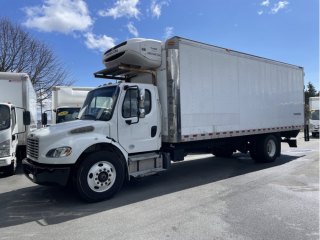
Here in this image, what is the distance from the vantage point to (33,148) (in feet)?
17.2

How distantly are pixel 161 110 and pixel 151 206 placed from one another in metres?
2.51

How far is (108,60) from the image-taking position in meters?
6.87

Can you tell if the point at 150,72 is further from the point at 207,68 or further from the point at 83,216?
the point at 83,216

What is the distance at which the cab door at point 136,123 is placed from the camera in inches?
225

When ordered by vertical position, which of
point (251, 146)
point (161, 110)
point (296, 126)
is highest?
point (161, 110)

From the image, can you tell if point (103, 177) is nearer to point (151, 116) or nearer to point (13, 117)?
point (151, 116)

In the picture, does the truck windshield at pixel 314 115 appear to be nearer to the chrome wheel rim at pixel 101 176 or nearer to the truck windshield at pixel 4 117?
the chrome wheel rim at pixel 101 176

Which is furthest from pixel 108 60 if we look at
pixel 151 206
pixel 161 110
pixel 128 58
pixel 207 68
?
pixel 151 206

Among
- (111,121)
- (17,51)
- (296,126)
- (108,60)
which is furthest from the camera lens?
(17,51)

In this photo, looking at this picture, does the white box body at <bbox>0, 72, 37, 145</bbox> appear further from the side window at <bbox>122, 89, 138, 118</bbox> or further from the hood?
the side window at <bbox>122, 89, 138, 118</bbox>

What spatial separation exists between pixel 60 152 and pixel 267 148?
751 cm

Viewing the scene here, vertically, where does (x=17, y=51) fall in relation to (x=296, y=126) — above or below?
above

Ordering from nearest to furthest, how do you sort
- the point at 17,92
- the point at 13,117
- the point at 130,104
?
the point at 130,104 < the point at 13,117 < the point at 17,92

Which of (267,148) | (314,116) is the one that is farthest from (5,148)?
(314,116)
